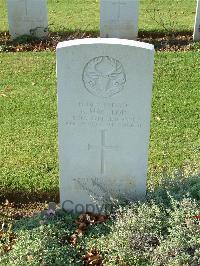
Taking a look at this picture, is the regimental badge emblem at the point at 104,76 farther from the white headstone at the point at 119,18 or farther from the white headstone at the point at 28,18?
the white headstone at the point at 28,18

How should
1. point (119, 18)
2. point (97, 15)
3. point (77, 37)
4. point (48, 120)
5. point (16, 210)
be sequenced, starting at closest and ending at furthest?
1. point (16, 210)
2. point (48, 120)
3. point (119, 18)
4. point (77, 37)
5. point (97, 15)

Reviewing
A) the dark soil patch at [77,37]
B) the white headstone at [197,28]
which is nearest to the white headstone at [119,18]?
the dark soil patch at [77,37]

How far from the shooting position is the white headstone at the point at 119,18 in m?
→ 9.50

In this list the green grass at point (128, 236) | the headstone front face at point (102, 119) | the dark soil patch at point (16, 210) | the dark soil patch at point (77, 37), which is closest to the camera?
the green grass at point (128, 236)

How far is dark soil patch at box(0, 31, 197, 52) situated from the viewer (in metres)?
9.48

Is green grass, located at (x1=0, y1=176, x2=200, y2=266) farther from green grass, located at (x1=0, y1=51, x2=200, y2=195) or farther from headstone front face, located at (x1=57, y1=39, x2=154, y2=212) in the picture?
green grass, located at (x1=0, y1=51, x2=200, y2=195)

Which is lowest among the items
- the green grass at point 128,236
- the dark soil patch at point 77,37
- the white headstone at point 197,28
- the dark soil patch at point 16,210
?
the dark soil patch at point 16,210

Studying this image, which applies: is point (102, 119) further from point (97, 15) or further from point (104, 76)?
point (97, 15)

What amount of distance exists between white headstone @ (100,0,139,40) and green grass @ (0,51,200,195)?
1.29 metres

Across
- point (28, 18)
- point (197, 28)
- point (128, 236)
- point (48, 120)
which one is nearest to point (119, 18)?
point (197, 28)

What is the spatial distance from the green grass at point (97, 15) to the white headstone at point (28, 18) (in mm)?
612

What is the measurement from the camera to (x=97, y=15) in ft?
38.3

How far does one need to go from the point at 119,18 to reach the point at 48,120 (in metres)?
3.80

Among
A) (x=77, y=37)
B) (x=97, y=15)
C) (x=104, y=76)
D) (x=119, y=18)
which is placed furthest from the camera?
(x=97, y=15)
